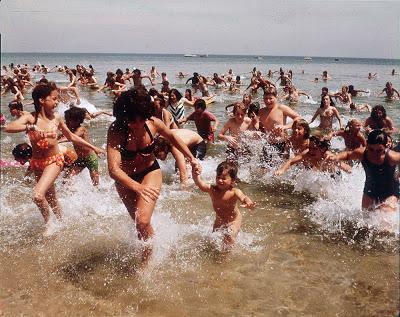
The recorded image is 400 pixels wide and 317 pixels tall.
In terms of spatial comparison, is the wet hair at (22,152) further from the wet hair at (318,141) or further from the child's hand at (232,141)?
the wet hair at (318,141)

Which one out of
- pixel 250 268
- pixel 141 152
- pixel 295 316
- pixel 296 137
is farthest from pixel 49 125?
pixel 296 137

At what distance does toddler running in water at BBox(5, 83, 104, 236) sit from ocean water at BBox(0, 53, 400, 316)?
721 millimetres

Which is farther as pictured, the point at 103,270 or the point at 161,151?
the point at 161,151

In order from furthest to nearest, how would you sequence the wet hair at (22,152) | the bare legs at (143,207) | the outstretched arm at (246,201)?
the wet hair at (22,152), the outstretched arm at (246,201), the bare legs at (143,207)

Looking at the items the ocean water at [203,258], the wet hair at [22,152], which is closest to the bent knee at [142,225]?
the ocean water at [203,258]

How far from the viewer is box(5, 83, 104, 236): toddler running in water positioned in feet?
15.5

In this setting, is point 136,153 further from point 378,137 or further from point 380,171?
point 380,171

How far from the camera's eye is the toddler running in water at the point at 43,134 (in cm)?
472

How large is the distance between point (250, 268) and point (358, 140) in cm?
398

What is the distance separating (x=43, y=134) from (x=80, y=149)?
1.56 m

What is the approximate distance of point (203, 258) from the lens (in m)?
4.48

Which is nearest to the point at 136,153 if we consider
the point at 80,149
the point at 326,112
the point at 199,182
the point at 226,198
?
the point at 199,182

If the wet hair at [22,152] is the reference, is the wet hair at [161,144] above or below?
above

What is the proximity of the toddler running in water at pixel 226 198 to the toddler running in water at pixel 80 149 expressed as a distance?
233 centimetres
